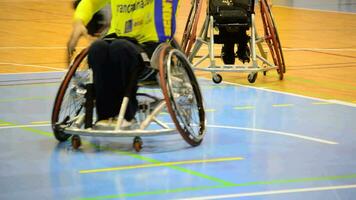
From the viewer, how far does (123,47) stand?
542cm

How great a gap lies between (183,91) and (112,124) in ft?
1.79

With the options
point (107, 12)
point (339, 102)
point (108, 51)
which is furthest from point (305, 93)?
point (108, 51)

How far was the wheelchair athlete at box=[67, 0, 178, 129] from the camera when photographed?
5422 millimetres

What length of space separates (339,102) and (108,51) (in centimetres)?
274

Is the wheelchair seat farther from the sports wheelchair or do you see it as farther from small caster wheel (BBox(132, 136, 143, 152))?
small caster wheel (BBox(132, 136, 143, 152))

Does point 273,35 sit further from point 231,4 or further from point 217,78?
point 217,78

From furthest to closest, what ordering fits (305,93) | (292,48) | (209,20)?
(292,48)
(209,20)
(305,93)

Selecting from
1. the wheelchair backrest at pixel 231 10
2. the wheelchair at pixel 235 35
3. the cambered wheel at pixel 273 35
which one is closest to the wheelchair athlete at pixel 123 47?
the wheelchair at pixel 235 35

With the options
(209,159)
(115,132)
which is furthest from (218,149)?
(115,132)

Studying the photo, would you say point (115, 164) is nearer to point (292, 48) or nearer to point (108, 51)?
point (108, 51)

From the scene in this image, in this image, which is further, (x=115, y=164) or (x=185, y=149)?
(x=185, y=149)

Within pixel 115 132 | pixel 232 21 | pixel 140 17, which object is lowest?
pixel 115 132

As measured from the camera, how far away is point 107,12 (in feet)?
21.7

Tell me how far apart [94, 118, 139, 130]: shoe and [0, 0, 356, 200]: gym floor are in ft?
0.53
